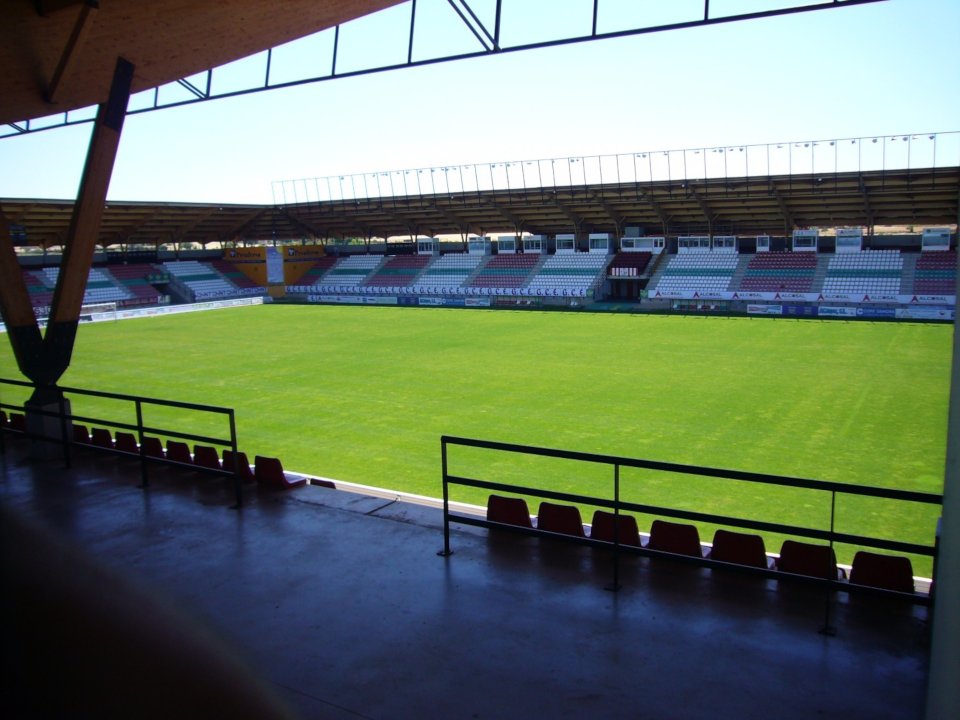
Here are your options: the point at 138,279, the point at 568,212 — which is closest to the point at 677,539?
the point at 568,212

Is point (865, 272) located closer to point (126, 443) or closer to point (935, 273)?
point (935, 273)

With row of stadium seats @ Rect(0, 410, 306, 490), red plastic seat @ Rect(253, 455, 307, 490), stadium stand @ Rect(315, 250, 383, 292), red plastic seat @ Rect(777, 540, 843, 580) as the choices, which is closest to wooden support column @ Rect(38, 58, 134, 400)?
row of stadium seats @ Rect(0, 410, 306, 490)

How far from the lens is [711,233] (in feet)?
145

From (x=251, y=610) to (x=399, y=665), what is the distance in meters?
1.42

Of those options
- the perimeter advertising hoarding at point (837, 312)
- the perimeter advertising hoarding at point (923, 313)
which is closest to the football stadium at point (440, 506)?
the perimeter advertising hoarding at point (923, 313)

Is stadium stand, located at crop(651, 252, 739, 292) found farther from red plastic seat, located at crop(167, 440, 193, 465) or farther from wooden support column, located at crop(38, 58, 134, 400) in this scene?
red plastic seat, located at crop(167, 440, 193, 465)

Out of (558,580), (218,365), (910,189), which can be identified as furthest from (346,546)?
(910,189)

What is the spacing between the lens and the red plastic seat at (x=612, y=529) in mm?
6027

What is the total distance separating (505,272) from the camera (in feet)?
164

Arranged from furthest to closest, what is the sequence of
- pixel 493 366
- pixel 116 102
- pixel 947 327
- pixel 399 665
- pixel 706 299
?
pixel 706 299
pixel 947 327
pixel 493 366
pixel 116 102
pixel 399 665

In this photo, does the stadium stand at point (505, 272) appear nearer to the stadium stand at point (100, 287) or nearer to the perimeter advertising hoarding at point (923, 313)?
the perimeter advertising hoarding at point (923, 313)

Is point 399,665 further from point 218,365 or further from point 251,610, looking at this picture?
point 218,365

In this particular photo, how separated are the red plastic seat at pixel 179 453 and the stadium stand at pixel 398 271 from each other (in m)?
43.2

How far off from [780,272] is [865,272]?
A: 167 inches
